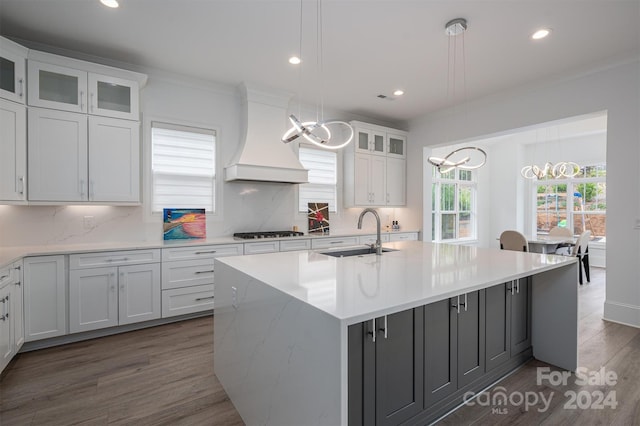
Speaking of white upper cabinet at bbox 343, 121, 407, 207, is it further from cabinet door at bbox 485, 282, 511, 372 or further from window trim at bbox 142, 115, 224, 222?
cabinet door at bbox 485, 282, 511, 372

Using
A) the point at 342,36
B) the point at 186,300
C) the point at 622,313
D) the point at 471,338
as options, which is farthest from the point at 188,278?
the point at 622,313

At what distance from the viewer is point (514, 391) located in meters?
2.23

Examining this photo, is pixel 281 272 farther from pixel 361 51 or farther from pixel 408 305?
pixel 361 51

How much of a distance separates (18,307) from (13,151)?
1311mm

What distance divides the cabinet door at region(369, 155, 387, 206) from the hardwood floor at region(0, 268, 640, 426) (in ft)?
10.7

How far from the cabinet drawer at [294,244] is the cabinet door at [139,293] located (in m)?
1.46

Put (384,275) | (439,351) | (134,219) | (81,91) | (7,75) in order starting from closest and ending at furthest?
(384,275) < (439,351) < (7,75) < (81,91) < (134,219)

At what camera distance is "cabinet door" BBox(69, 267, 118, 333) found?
2971mm

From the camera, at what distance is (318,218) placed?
5160 mm

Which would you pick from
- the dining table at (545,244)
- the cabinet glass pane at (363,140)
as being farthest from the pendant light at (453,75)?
the dining table at (545,244)

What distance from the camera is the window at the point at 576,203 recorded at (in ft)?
22.6

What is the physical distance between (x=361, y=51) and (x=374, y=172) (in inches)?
96.3

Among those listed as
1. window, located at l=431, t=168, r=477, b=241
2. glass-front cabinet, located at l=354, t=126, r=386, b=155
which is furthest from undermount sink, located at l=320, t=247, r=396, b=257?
window, located at l=431, t=168, r=477, b=241

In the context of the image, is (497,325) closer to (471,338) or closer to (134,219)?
(471,338)
